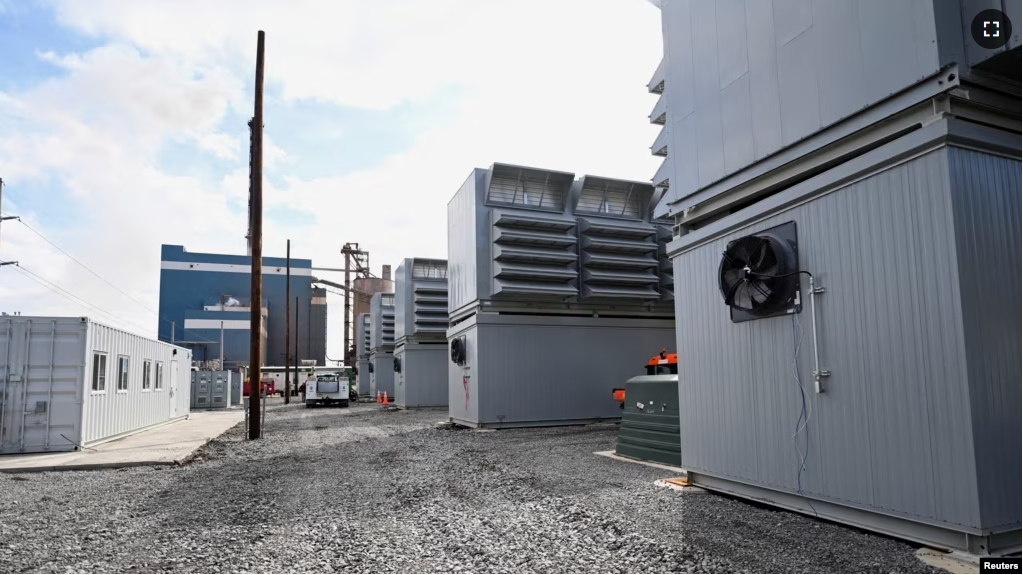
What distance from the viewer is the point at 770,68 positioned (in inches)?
237

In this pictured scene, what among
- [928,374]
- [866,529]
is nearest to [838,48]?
[928,374]

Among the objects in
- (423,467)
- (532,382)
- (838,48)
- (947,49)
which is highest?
(838,48)

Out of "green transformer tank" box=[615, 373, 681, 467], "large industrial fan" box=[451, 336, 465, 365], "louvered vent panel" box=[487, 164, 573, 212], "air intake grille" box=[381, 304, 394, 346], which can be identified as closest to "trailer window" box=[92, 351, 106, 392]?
"large industrial fan" box=[451, 336, 465, 365]

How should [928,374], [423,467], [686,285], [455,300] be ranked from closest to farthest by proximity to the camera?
1. [928,374]
2. [686,285]
3. [423,467]
4. [455,300]

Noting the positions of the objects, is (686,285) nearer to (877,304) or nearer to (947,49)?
(877,304)

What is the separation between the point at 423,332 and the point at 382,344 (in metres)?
8.14

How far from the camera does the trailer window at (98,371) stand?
1246 cm

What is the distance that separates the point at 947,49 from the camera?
14.9 feet

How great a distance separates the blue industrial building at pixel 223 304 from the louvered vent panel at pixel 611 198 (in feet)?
136

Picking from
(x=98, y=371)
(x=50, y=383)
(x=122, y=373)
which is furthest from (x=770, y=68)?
(x=122, y=373)

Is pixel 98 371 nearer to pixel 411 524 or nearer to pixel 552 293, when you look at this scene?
pixel 552 293

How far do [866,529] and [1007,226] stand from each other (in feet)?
7.98

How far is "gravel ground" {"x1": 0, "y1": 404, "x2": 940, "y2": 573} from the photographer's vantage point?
4395 millimetres

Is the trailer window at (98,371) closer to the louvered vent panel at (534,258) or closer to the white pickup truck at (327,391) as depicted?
the louvered vent panel at (534,258)
